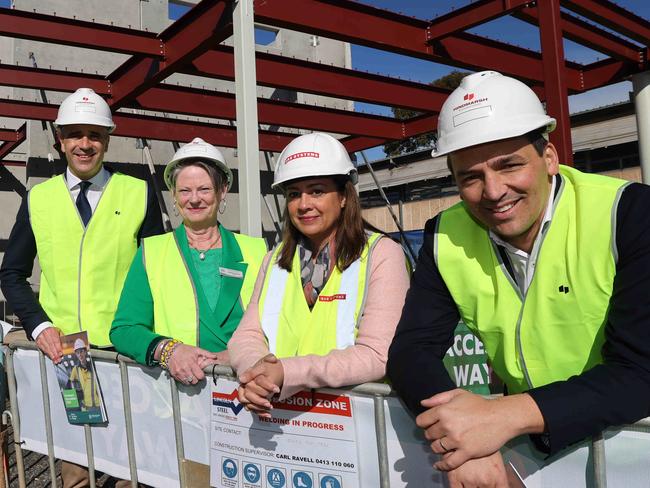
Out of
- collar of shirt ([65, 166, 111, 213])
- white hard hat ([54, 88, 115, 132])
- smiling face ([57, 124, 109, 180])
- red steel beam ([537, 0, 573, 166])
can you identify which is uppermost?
red steel beam ([537, 0, 573, 166])

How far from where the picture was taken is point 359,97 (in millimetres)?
8711

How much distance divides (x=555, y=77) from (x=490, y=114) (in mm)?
4514

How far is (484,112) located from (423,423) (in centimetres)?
95

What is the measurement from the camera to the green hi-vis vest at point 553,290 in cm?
166

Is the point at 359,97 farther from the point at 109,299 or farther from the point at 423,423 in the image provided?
the point at 423,423

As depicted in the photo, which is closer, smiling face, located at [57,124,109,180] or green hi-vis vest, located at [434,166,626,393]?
green hi-vis vest, located at [434,166,626,393]

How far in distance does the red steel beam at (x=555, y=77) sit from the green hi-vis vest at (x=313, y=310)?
3.83 meters

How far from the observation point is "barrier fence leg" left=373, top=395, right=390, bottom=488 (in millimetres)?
1966

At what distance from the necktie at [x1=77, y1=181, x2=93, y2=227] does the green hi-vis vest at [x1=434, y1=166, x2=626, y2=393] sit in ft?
7.59

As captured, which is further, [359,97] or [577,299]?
[359,97]

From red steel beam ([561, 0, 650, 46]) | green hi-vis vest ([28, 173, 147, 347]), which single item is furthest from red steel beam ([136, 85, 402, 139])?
green hi-vis vest ([28, 173, 147, 347])

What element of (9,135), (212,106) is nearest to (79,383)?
(212,106)

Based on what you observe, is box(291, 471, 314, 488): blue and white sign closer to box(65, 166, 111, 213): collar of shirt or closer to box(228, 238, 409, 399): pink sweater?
box(228, 238, 409, 399): pink sweater

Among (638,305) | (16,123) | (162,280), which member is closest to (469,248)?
(638,305)
